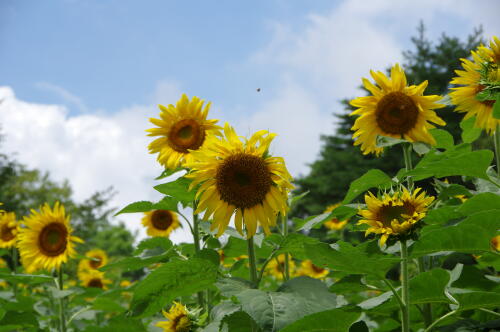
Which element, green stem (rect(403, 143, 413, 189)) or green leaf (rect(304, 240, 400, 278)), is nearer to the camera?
green leaf (rect(304, 240, 400, 278))

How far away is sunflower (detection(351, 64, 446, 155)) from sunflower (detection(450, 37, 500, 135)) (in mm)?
179

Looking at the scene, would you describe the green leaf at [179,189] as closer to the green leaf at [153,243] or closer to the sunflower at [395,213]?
the green leaf at [153,243]

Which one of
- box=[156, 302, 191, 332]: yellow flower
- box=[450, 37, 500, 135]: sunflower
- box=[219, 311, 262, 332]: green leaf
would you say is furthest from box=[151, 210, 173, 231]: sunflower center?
box=[219, 311, 262, 332]: green leaf

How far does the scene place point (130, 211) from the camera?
2.38m

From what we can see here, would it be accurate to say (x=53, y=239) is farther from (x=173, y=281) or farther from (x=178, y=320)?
(x=173, y=281)

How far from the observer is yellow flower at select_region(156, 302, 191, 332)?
2.30 meters

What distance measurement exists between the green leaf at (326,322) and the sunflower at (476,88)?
1426 millimetres

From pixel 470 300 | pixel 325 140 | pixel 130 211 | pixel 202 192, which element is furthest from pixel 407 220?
pixel 325 140

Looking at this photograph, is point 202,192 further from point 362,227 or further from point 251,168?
point 362,227

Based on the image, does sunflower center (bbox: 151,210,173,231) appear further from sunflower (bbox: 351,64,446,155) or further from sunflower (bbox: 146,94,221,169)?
sunflower (bbox: 351,64,446,155)

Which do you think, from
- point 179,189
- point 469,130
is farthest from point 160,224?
point 469,130

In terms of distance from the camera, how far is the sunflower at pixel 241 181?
2.04m

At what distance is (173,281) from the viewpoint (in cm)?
→ 177

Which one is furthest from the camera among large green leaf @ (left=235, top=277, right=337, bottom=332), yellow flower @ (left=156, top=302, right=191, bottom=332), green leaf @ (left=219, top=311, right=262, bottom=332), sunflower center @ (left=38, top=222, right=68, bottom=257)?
sunflower center @ (left=38, top=222, right=68, bottom=257)
